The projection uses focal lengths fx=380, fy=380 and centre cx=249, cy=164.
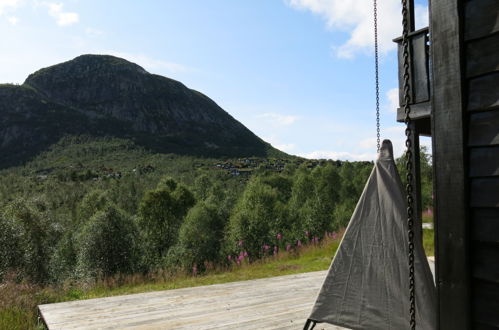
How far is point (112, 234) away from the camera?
35625 mm

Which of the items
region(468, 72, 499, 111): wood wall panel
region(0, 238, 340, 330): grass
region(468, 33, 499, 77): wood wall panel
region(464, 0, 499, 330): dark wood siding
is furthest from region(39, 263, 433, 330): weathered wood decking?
region(468, 33, 499, 77): wood wall panel

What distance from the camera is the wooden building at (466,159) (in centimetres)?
224

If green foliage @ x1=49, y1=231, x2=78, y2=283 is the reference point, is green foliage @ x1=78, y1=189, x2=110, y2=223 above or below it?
above

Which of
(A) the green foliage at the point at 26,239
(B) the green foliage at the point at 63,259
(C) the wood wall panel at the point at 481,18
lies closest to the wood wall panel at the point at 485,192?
(C) the wood wall panel at the point at 481,18

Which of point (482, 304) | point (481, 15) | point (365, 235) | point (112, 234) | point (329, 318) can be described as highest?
point (481, 15)

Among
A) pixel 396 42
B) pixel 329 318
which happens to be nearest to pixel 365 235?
pixel 329 318

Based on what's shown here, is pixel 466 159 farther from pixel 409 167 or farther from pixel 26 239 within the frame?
pixel 26 239

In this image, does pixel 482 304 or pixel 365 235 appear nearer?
pixel 482 304

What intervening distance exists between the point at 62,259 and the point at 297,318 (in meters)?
43.3

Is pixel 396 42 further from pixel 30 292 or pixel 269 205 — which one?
pixel 269 205

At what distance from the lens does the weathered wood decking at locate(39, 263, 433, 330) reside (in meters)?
4.86

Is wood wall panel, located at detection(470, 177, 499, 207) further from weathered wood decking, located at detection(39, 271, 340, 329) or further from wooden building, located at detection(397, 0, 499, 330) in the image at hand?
weathered wood decking, located at detection(39, 271, 340, 329)

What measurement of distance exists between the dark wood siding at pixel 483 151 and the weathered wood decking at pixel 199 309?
2756 mm

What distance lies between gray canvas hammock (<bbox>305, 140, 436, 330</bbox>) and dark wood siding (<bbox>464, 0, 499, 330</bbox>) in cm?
85
